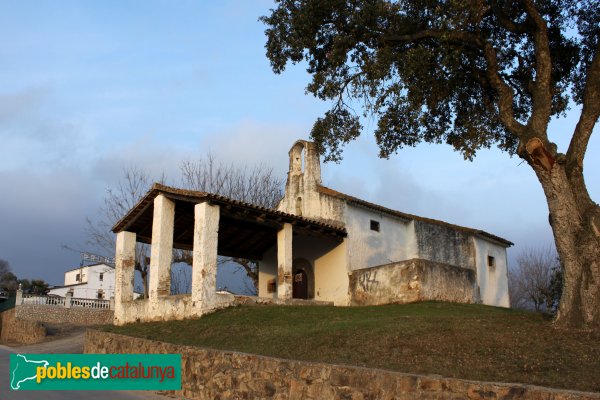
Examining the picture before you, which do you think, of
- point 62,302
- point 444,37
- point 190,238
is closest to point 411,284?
point 444,37

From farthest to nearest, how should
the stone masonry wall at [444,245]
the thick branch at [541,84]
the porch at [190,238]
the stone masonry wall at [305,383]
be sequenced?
the stone masonry wall at [444,245] → the porch at [190,238] → the thick branch at [541,84] → the stone masonry wall at [305,383]

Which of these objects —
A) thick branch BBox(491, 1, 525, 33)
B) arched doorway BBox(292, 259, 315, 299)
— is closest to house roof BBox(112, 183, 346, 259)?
arched doorway BBox(292, 259, 315, 299)

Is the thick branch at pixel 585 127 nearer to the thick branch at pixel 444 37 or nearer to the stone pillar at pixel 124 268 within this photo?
the thick branch at pixel 444 37

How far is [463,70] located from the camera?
1277cm

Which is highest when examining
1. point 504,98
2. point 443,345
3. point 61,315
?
point 504,98

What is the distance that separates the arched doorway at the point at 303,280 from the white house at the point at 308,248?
41 millimetres

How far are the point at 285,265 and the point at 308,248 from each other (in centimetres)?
401

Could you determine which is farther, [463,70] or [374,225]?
[374,225]

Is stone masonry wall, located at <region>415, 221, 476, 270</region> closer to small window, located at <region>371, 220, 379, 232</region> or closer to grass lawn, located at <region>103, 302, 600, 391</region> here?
small window, located at <region>371, 220, 379, 232</region>

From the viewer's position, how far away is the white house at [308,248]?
1596cm

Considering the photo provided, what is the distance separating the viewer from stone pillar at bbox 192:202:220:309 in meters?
15.0

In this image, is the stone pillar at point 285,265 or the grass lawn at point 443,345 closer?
the grass lawn at point 443,345

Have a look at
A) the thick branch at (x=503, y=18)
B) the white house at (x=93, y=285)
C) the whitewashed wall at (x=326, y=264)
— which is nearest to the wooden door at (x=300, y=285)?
the whitewashed wall at (x=326, y=264)

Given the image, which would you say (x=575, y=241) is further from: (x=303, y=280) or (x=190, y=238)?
(x=190, y=238)
